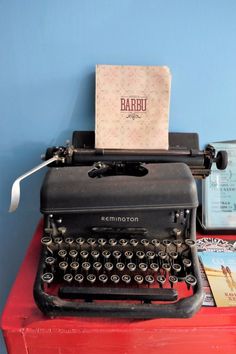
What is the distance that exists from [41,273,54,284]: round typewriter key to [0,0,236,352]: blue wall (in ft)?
1.45

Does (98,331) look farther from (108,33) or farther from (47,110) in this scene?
(108,33)

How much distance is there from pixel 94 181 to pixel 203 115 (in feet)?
1.50

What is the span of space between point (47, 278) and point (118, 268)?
16cm

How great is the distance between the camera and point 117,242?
2.54 feet

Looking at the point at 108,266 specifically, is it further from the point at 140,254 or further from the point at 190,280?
the point at 190,280

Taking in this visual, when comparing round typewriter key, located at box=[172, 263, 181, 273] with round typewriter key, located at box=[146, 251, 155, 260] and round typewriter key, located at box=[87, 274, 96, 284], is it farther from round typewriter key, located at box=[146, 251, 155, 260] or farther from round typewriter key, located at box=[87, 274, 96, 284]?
round typewriter key, located at box=[87, 274, 96, 284]

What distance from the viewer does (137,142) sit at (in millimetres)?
964

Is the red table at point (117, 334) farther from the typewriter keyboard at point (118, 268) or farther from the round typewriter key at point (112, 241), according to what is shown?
the round typewriter key at point (112, 241)

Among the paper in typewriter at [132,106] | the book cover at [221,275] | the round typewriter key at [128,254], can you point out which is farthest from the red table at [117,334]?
the paper in typewriter at [132,106]

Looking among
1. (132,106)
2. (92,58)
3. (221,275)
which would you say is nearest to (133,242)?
(221,275)

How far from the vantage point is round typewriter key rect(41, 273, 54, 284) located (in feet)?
2.30

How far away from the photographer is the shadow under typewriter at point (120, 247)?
0.67 meters

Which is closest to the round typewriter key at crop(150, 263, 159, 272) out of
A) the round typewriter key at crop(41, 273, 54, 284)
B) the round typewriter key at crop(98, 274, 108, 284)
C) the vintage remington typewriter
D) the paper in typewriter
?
the vintage remington typewriter

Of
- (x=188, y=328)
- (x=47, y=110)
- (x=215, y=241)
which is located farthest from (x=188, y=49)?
(x=188, y=328)
